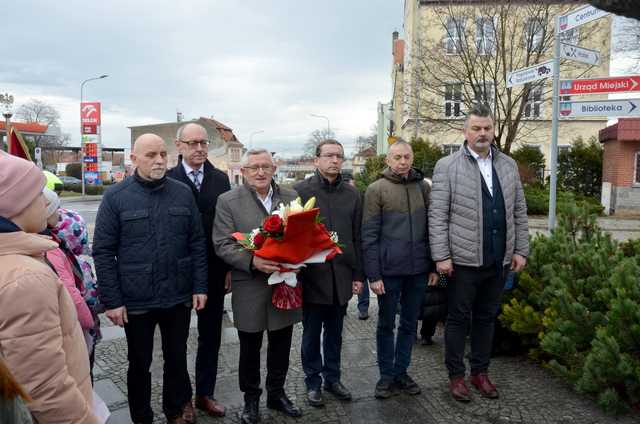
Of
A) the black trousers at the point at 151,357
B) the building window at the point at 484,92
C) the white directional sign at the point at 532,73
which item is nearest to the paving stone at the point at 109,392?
the black trousers at the point at 151,357

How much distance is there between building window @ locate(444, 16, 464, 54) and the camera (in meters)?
19.8

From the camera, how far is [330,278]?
13.1ft

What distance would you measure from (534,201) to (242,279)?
16.9 metres

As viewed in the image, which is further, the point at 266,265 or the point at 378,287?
the point at 378,287

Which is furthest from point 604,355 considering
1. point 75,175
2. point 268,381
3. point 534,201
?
point 75,175

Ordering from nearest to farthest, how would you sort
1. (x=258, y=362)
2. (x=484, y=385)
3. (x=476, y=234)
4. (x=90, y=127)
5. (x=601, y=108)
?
(x=258, y=362) < (x=476, y=234) < (x=484, y=385) < (x=601, y=108) < (x=90, y=127)

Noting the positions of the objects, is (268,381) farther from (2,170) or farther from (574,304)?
(2,170)

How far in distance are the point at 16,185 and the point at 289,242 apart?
1808mm

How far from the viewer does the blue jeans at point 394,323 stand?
4.14 m

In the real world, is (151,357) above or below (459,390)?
above

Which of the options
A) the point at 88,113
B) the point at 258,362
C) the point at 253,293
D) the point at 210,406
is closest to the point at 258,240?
the point at 253,293

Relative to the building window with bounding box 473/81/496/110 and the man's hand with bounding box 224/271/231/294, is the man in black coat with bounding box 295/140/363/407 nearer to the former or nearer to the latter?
the man's hand with bounding box 224/271/231/294

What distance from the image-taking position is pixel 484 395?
4055 mm

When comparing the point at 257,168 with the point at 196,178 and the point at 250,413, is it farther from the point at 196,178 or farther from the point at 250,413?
the point at 250,413
